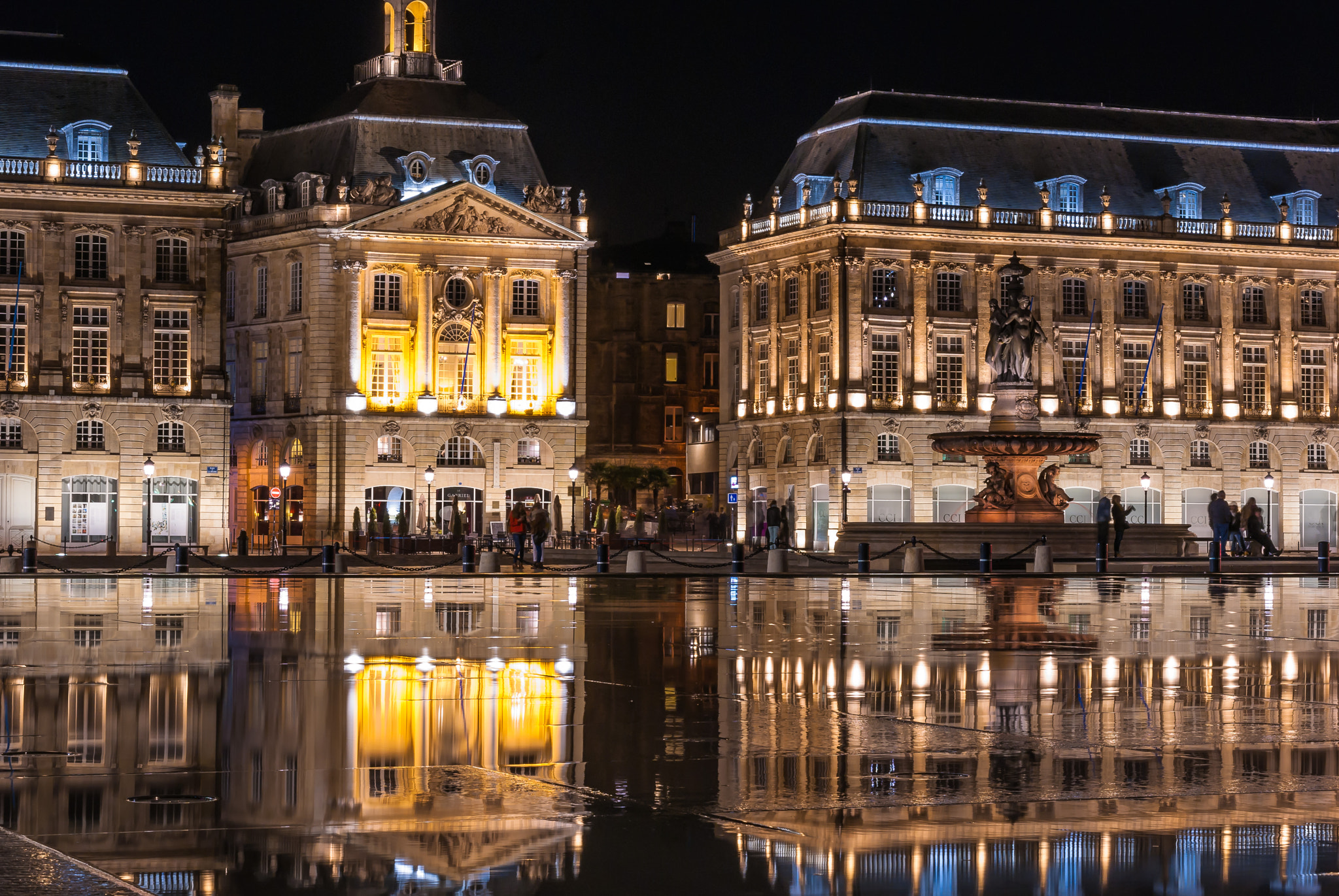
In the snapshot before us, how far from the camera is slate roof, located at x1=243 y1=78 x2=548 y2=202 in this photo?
3469 inches

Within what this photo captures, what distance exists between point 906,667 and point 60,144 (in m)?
65.1

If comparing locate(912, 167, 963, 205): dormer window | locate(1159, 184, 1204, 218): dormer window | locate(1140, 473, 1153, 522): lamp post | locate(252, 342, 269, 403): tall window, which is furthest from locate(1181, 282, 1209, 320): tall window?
locate(252, 342, 269, 403): tall window

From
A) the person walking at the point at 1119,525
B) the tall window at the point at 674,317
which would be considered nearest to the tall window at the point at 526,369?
the tall window at the point at 674,317

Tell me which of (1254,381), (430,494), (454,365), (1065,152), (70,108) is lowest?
(430,494)

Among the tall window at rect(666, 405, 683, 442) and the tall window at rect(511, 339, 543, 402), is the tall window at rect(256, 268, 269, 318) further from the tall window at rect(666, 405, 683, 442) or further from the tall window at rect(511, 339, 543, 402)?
the tall window at rect(666, 405, 683, 442)

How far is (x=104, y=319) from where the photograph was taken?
79812mm

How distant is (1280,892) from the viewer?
9703 millimetres

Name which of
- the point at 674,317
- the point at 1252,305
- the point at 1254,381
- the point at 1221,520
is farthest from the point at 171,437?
the point at 1252,305

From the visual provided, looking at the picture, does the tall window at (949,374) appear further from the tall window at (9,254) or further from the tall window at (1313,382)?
the tall window at (9,254)

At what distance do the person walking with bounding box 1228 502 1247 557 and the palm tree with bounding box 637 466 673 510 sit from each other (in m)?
37.8

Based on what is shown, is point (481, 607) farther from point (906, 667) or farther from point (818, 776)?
point (818, 776)

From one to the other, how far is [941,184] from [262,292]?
1189 inches

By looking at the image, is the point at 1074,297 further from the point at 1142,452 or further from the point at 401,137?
the point at 401,137

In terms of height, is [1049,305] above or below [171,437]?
above
